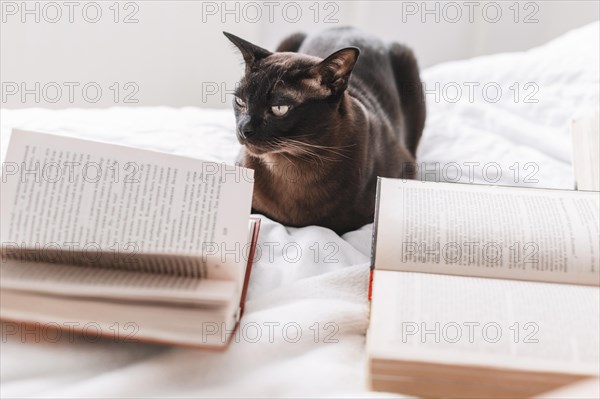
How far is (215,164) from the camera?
0.77m

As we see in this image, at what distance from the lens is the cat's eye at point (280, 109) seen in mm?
975

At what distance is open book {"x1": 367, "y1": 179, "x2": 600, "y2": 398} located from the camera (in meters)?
0.62

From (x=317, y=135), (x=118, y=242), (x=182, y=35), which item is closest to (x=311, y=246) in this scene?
(x=317, y=135)

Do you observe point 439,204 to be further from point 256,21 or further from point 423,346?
point 256,21

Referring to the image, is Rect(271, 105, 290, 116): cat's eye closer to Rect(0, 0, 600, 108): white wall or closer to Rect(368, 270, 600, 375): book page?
Rect(368, 270, 600, 375): book page

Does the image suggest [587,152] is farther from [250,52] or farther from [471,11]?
[471,11]

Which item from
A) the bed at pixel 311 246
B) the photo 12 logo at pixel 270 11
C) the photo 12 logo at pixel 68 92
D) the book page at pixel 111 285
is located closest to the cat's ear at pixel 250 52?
the bed at pixel 311 246

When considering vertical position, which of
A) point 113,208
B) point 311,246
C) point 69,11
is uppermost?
point 69,11

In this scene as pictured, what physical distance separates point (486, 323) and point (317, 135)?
47cm

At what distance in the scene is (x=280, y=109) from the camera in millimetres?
977

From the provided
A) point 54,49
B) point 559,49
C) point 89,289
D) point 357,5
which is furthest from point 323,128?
point 54,49

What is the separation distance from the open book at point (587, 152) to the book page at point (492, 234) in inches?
5.7

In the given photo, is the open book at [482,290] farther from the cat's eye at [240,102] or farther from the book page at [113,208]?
the cat's eye at [240,102]

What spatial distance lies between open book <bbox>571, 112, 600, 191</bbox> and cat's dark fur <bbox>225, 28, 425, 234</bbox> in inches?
13.0
